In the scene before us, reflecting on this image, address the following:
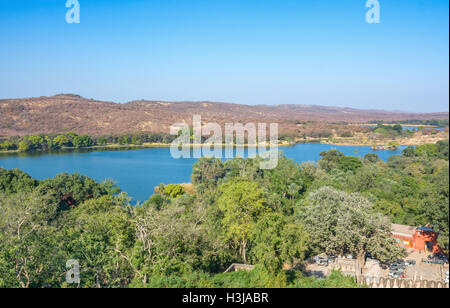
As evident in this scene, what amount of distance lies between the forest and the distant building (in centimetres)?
60

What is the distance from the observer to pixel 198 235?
27.2 feet

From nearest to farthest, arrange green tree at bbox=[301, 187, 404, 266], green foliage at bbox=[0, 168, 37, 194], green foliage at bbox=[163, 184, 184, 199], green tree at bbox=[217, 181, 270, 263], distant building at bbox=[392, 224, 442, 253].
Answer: green tree at bbox=[217, 181, 270, 263]
green tree at bbox=[301, 187, 404, 266]
distant building at bbox=[392, 224, 442, 253]
green foliage at bbox=[0, 168, 37, 194]
green foliage at bbox=[163, 184, 184, 199]

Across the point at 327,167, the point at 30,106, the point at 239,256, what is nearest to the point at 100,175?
the point at 327,167

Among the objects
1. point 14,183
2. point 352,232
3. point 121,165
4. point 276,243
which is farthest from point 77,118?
point 276,243

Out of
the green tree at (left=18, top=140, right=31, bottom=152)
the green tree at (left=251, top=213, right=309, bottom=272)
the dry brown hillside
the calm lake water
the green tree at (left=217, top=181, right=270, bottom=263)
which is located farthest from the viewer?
the dry brown hillside

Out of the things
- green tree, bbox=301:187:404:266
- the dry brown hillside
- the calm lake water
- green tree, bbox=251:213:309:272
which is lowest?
the calm lake water

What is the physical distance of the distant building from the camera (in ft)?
39.2

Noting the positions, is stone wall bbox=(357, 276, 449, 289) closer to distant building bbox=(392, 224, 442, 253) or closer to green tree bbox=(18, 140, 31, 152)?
distant building bbox=(392, 224, 442, 253)

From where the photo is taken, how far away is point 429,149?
29.3 metres

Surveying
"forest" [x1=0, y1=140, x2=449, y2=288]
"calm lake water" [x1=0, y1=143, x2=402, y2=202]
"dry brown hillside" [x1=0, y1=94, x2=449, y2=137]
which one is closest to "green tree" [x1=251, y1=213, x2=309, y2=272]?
"forest" [x1=0, y1=140, x2=449, y2=288]

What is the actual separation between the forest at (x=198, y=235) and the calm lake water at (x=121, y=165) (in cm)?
1187

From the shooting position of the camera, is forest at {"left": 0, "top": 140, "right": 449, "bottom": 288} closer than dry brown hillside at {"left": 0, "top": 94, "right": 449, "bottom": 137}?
Yes

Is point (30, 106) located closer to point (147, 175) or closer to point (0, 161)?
point (0, 161)

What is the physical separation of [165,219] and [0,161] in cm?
3541
